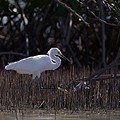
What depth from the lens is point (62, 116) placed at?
10336 millimetres

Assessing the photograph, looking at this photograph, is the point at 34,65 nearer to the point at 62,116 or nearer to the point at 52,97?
the point at 52,97

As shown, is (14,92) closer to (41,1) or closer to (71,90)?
(71,90)

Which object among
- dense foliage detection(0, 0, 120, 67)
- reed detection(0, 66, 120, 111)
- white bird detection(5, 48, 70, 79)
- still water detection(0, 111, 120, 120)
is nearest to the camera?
still water detection(0, 111, 120, 120)

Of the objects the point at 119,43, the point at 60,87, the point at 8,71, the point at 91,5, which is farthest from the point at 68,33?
the point at 60,87

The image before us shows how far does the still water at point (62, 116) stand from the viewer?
32.9 ft

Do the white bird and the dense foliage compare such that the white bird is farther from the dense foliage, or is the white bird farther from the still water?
the dense foliage

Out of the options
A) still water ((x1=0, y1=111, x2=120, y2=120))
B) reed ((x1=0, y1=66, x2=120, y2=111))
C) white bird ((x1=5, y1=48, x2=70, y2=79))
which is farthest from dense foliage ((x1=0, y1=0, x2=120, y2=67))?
still water ((x1=0, y1=111, x2=120, y2=120))

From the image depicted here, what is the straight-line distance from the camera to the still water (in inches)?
395

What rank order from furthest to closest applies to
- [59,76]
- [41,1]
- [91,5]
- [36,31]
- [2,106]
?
[36,31]
[91,5]
[41,1]
[59,76]
[2,106]

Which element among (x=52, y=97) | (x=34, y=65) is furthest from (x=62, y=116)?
(x=34, y=65)

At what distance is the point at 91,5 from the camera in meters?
18.8

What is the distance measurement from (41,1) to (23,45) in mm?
3347

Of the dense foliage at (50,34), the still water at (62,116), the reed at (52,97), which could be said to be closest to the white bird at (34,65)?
the reed at (52,97)

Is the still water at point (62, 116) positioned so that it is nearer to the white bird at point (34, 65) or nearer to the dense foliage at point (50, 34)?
the white bird at point (34, 65)
